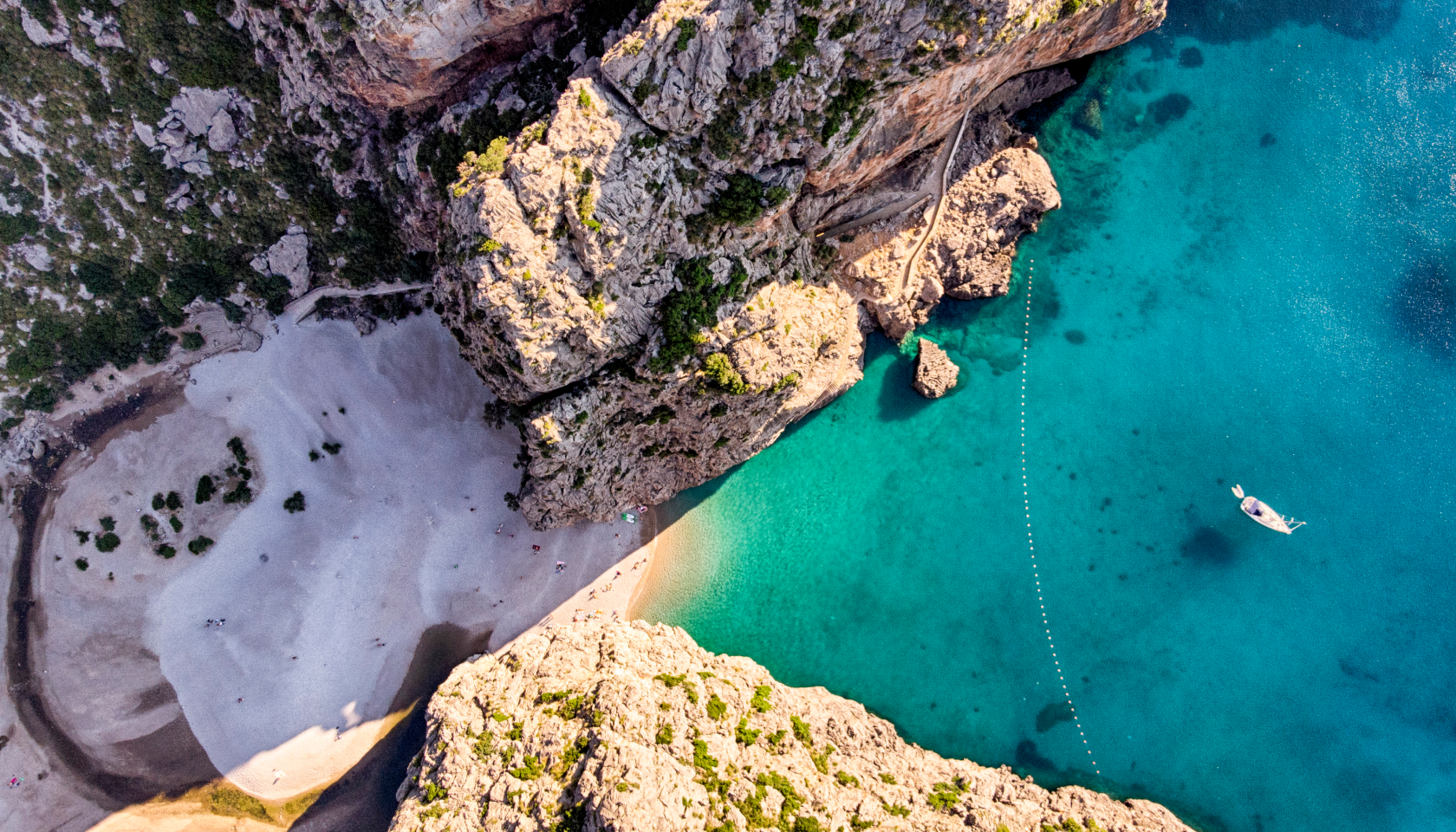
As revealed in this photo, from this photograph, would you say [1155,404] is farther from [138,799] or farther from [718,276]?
[138,799]

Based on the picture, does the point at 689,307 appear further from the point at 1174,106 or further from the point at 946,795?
the point at 1174,106

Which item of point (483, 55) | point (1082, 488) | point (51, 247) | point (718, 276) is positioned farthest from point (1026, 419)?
point (51, 247)

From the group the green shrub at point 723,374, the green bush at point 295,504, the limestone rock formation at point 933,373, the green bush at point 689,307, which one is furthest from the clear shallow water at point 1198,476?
the green bush at point 295,504

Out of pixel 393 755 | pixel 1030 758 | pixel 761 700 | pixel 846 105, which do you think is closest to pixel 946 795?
pixel 1030 758

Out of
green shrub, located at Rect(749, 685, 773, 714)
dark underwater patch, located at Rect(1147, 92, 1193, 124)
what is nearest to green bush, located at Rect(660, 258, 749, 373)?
green shrub, located at Rect(749, 685, 773, 714)

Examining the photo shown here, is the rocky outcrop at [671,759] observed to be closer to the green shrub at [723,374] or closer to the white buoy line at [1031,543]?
the white buoy line at [1031,543]

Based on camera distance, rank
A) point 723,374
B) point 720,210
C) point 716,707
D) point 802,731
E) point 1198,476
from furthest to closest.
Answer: point 1198,476
point 802,731
point 723,374
point 716,707
point 720,210

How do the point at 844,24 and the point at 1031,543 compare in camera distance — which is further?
the point at 1031,543
